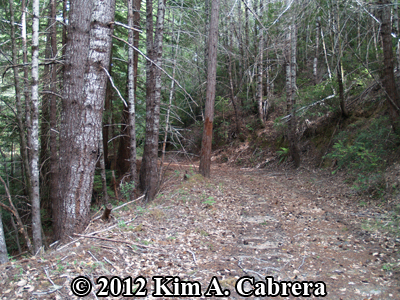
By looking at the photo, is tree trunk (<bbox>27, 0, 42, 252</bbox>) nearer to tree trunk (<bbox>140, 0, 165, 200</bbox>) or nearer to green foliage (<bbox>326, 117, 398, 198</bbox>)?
tree trunk (<bbox>140, 0, 165, 200</bbox>)

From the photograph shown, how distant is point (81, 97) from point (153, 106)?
11.1ft

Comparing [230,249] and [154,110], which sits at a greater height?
[154,110]

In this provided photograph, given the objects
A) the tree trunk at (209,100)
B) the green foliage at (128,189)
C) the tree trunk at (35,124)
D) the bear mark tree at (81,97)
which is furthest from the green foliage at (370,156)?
the tree trunk at (35,124)

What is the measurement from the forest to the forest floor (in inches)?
20.9

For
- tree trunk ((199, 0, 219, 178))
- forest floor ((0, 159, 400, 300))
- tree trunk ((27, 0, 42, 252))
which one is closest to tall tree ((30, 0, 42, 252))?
tree trunk ((27, 0, 42, 252))

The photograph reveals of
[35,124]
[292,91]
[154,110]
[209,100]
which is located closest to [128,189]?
[154,110]

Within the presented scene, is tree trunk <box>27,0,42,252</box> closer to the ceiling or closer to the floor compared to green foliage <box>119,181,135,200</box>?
closer to the ceiling

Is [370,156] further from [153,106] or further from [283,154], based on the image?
[153,106]

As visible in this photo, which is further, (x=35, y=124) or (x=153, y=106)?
(x=153, y=106)

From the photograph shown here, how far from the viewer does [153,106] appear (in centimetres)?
738

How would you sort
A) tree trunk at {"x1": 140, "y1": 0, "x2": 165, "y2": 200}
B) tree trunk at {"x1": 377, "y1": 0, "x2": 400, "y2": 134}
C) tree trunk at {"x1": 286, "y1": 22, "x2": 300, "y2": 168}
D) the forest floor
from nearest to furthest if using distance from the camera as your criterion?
1. the forest floor
2. tree trunk at {"x1": 377, "y1": 0, "x2": 400, "y2": 134}
3. tree trunk at {"x1": 140, "y1": 0, "x2": 165, "y2": 200}
4. tree trunk at {"x1": 286, "y1": 22, "x2": 300, "y2": 168}

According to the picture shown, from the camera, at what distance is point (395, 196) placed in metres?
5.73

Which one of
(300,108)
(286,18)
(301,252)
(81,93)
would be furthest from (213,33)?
(301,252)

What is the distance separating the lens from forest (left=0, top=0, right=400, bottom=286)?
4.09 metres
